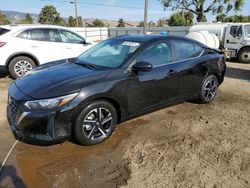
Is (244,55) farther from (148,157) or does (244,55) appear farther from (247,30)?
(148,157)

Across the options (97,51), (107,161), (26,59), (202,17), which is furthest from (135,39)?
(202,17)

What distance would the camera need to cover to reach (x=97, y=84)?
3.76 metres

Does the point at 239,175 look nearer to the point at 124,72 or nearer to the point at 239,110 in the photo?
the point at 124,72

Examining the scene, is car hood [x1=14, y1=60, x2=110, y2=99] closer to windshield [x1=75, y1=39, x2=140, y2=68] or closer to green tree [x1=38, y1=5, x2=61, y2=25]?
windshield [x1=75, y1=39, x2=140, y2=68]

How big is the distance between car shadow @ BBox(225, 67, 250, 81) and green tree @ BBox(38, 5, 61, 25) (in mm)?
47123

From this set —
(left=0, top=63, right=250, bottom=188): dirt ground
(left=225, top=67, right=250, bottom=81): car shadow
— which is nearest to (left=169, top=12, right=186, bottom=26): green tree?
(left=225, top=67, right=250, bottom=81): car shadow

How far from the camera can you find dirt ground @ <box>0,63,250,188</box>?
313 cm

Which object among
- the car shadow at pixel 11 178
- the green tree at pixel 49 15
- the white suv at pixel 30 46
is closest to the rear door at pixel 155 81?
the car shadow at pixel 11 178

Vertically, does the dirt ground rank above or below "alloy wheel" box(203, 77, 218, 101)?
below

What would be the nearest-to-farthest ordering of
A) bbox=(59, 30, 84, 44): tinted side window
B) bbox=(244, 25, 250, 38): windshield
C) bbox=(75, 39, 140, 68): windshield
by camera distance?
bbox=(75, 39, 140, 68): windshield, bbox=(59, 30, 84, 44): tinted side window, bbox=(244, 25, 250, 38): windshield

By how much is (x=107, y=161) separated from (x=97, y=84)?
1.05 m

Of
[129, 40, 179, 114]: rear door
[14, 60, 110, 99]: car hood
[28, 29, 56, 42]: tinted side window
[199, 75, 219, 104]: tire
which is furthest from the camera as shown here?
[28, 29, 56, 42]: tinted side window

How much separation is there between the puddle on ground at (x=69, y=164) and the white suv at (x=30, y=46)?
14.1ft

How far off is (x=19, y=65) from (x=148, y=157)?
5470mm
